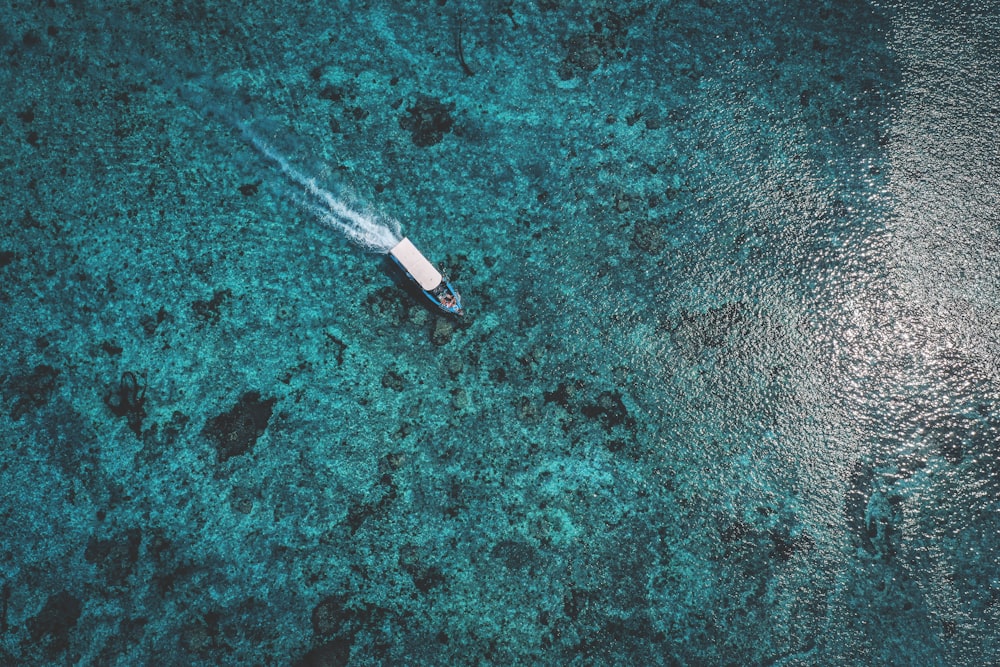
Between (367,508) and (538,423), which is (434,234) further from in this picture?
(367,508)

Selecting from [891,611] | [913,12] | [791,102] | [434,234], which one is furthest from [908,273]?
[434,234]

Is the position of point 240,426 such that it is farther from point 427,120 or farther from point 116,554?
point 427,120

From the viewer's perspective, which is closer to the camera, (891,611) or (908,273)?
(891,611)

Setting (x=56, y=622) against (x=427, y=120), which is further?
(x=427, y=120)

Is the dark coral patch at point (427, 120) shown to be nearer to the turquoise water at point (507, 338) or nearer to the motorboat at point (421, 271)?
the turquoise water at point (507, 338)

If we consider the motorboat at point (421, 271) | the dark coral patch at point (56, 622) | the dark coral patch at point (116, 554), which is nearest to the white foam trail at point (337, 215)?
the motorboat at point (421, 271)

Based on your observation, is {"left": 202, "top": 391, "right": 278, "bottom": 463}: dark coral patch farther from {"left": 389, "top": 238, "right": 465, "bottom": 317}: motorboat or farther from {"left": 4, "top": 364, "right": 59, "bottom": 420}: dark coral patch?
{"left": 389, "top": 238, "right": 465, "bottom": 317}: motorboat

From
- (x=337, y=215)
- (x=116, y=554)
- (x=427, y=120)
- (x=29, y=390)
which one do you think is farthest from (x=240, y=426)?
(x=427, y=120)

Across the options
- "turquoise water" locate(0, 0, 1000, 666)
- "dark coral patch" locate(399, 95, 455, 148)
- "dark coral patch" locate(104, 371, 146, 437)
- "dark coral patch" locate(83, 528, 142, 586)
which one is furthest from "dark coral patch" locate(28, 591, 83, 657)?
"dark coral patch" locate(399, 95, 455, 148)
